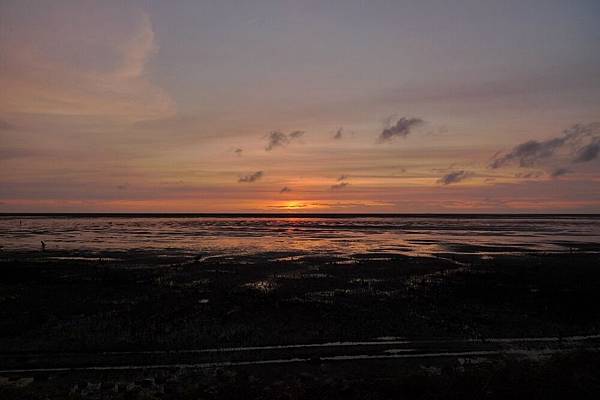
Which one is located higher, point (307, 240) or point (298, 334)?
point (307, 240)

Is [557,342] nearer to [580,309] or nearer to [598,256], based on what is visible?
[580,309]

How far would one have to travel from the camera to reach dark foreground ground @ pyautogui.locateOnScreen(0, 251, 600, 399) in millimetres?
10523

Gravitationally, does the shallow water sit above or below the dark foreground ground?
above

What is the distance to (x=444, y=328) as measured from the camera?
15.9 m

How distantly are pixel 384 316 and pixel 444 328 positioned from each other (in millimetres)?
2400

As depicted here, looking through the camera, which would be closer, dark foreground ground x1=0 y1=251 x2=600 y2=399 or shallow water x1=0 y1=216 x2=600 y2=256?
dark foreground ground x1=0 y1=251 x2=600 y2=399

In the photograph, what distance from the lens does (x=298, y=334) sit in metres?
15.1

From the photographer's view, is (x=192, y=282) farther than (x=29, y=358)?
Yes

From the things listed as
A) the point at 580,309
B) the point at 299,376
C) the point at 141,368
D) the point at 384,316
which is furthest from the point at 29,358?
the point at 580,309

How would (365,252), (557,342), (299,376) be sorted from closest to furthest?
(299,376) < (557,342) < (365,252)

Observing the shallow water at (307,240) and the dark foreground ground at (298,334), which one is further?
the shallow water at (307,240)

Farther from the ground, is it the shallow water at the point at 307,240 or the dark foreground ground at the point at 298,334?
the shallow water at the point at 307,240

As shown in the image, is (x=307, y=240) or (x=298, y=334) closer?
(x=298, y=334)

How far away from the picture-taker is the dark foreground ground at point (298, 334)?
414 inches
